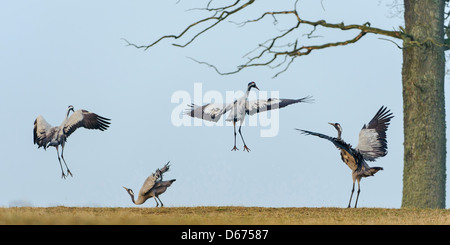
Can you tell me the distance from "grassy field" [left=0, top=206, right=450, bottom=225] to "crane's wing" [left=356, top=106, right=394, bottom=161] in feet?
3.05

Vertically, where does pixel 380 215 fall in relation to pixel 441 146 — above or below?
below

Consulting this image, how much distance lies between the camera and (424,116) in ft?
38.1

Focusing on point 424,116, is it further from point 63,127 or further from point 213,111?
point 63,127

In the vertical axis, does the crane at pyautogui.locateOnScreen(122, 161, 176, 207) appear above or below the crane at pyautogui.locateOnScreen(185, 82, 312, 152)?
below

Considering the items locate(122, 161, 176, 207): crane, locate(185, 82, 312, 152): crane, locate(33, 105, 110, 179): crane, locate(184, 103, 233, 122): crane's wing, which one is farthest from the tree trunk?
locate(33, 105, 110, 179): crane

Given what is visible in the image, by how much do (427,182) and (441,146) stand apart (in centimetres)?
74

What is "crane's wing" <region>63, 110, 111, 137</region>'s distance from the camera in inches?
424

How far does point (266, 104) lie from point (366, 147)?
6.06 feet

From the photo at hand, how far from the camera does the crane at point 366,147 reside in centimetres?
947

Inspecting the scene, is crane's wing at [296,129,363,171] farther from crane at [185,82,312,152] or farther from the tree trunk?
the tree trunk

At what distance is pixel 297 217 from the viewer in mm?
8977

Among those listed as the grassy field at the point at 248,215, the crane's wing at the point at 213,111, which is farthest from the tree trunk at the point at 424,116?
the crane's wing at the point at 213,111

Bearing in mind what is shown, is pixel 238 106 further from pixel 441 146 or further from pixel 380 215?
pixel 441 146
